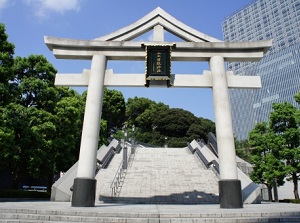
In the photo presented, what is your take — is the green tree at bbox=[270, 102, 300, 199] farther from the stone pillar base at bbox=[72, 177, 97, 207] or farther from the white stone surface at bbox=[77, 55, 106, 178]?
the stone pillar base at bbox=[72, 177, 97, 207]

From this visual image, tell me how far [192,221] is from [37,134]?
13.5 m

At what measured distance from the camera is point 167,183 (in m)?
14.3

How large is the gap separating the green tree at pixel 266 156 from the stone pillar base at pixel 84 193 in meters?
13.5

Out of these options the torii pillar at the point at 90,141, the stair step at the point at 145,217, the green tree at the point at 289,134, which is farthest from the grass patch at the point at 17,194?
the green tree at the point at 289,134

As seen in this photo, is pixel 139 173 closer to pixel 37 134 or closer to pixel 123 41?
pixel 37 134

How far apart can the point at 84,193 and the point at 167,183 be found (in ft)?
19.0

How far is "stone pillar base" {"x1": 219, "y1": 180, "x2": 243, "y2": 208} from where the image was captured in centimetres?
950

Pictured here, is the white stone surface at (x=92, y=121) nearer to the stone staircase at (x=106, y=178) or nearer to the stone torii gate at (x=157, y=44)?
the stone torii gate at (x=157, y=44)

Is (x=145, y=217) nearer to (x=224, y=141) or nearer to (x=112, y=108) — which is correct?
(x=224, y=141)

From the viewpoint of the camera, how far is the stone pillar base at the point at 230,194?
9500 mm

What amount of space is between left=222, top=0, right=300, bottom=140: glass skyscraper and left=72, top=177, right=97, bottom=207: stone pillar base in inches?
3483

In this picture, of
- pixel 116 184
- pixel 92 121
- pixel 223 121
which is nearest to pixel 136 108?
pixel 116 184

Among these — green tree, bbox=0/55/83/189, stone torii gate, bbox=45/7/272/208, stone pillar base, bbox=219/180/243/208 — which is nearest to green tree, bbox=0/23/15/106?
green tree, bbox=0/55/83/189

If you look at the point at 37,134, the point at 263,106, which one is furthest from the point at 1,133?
the point at 263,106
